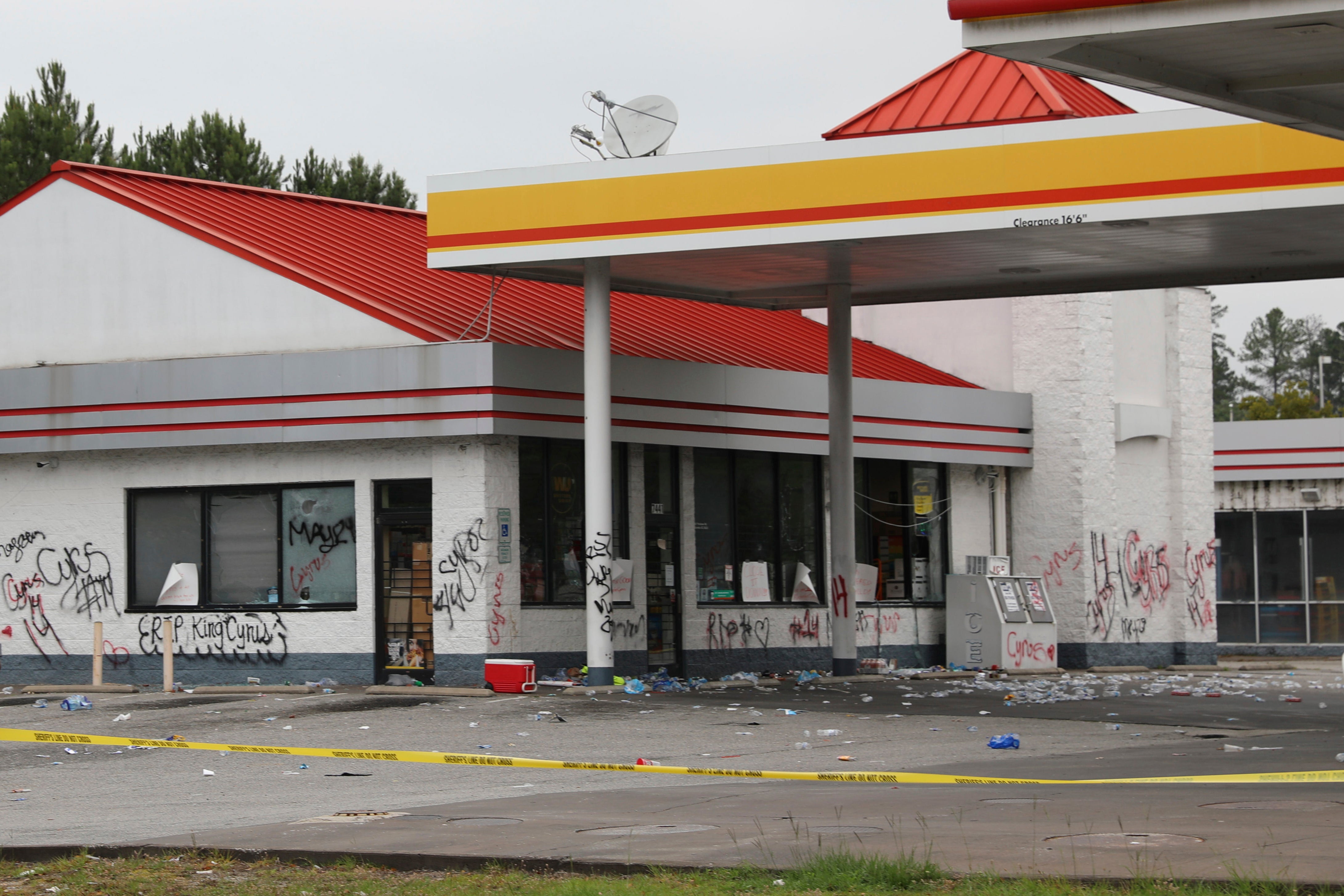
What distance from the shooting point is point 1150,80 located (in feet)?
34.6

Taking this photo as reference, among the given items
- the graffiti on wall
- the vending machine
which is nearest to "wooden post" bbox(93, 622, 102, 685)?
the vending machine

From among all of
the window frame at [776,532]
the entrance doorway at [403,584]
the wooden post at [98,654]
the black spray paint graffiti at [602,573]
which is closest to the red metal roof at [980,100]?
the window frame at [776,532]

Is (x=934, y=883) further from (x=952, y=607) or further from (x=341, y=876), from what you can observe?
(x=952, y=607)

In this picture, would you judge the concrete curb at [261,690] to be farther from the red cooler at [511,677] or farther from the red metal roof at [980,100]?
the red metal roof at [980,100]

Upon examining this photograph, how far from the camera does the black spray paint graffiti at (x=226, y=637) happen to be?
69.1ft

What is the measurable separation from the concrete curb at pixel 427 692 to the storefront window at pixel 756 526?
459 centimetres

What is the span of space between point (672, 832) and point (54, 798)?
202 inches

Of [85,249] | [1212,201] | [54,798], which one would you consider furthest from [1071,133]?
[85,249]

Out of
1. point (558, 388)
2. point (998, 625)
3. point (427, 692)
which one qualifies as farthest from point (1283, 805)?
point (998, 625)

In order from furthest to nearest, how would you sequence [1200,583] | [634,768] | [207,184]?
[1200,583] → [207,184] → [634,768]

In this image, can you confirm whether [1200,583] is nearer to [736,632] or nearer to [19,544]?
[736,632]

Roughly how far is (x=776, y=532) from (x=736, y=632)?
1768 mm

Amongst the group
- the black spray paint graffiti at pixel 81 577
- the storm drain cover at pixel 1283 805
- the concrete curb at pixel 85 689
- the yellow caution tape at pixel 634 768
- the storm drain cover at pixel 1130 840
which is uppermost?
the black spray paint graffiti at pixel 81 577

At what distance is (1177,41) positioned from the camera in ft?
32.6
